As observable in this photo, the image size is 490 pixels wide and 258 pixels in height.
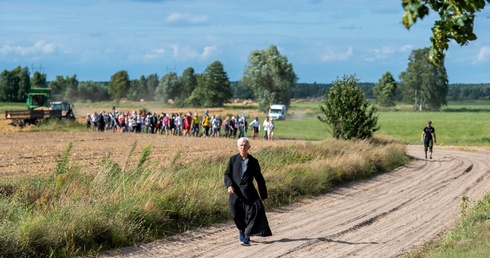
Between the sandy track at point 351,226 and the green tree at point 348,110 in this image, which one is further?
the green tree at point 348,110

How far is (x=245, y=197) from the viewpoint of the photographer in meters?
12.8

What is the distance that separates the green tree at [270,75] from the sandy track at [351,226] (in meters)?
89.5

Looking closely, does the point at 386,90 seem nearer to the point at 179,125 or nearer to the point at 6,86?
the point at 6,86

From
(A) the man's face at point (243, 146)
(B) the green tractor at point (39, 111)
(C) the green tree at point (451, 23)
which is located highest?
(C) the green tree at point (451, 23)

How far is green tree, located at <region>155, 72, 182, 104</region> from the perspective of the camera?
15950 centimetres

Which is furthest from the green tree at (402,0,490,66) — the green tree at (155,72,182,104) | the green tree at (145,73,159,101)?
the green tree at (145,73,159,101)

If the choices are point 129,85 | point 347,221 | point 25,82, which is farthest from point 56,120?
point 129,85

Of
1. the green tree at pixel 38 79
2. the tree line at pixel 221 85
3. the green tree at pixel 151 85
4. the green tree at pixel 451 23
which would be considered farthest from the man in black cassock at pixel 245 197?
the green tree at pixel 151 85

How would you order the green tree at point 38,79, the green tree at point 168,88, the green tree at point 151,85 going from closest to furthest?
the green tree at point 38,79, the green tree at point 168,88, the green tree at point 151,85

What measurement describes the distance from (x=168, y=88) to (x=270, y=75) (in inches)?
1959

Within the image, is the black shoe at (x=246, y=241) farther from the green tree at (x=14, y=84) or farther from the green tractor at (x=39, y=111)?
the green tree at (x=14, y=84)

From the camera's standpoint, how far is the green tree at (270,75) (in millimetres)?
113688

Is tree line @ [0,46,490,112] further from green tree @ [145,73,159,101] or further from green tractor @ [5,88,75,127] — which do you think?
green tractor @ [5,88,75,127]

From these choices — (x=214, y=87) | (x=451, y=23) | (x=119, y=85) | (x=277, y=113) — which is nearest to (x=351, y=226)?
(x=451, y=23)
